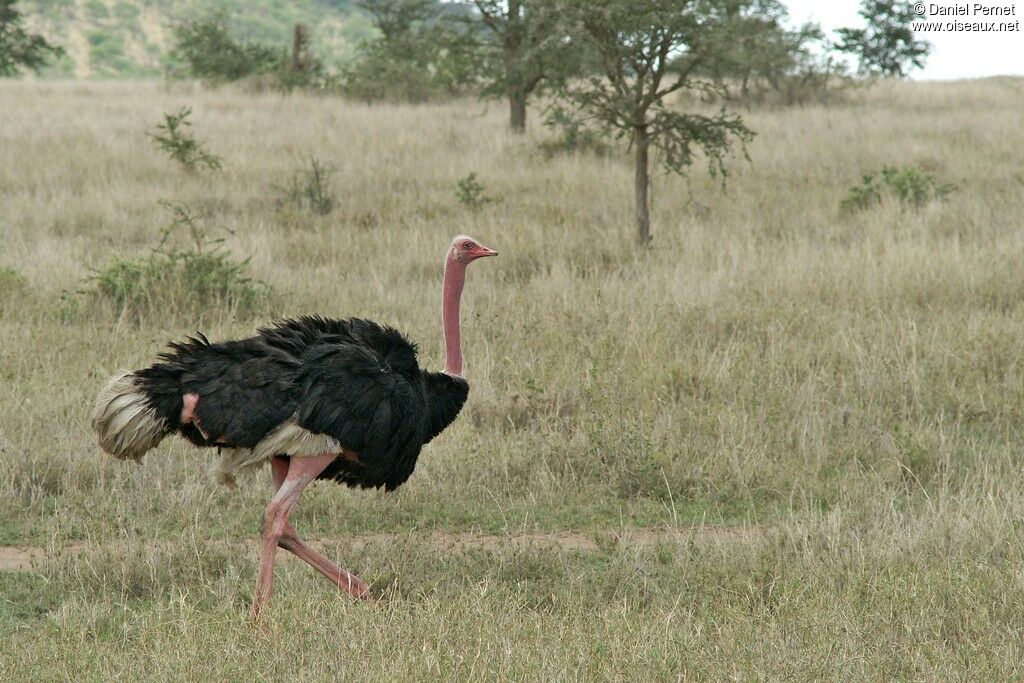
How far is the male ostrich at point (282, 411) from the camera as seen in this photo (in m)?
4.55

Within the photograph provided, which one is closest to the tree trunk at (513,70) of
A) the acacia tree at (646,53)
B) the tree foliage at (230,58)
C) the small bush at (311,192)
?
the small bush at (311,192)

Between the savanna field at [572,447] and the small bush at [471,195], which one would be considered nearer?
the savanna field at [572,447]

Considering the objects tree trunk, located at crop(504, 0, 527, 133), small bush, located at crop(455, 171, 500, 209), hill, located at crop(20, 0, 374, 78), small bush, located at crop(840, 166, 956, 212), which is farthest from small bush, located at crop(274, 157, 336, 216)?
hill, located at crop(20, 0, 374, 78)

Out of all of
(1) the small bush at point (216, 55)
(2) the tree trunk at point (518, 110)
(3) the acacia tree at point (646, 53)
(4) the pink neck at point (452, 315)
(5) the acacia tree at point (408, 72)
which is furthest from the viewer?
(1) the small bush at point (216, 55)

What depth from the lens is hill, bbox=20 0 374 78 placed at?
57.1 m

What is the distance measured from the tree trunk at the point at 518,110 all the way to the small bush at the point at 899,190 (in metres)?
5.18

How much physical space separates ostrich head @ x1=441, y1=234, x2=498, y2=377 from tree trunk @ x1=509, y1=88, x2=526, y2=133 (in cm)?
1165

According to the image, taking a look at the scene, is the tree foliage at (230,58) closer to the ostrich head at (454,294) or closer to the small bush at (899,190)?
the small bush at (899,190)

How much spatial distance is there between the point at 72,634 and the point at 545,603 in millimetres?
1660

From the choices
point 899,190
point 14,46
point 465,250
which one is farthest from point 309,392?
point 14,46

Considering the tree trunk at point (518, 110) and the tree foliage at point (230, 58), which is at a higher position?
the tree foliage at point (230, 58)

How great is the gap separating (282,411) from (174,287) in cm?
479

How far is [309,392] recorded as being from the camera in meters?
4.56

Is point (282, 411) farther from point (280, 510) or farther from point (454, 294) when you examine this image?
point (454, 294)
